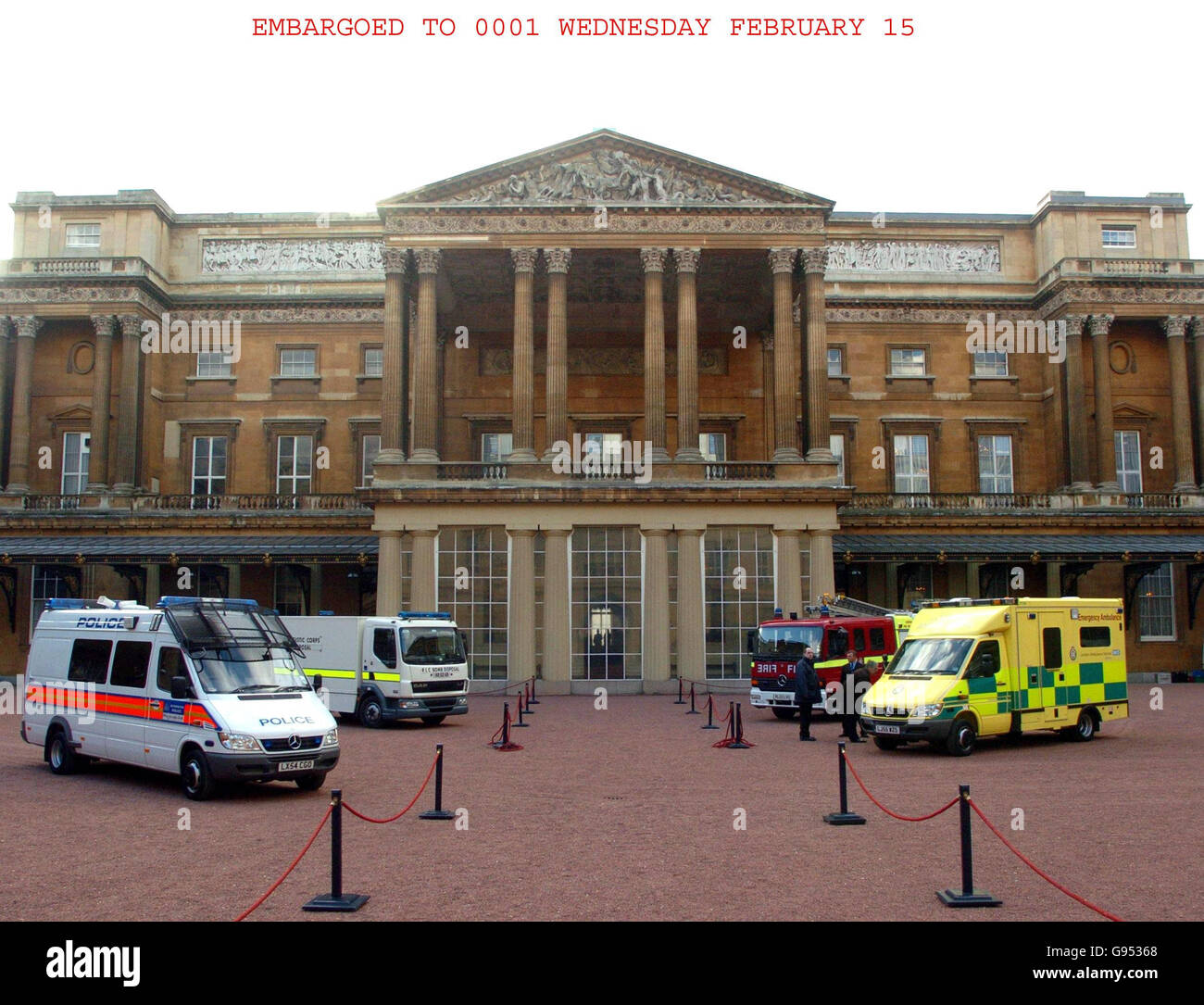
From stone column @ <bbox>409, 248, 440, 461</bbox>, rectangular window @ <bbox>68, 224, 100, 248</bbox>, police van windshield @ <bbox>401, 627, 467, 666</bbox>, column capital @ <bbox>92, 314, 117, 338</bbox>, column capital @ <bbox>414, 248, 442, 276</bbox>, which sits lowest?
police van windshield @ <bbox>401, 627, 467, 666</bbox>

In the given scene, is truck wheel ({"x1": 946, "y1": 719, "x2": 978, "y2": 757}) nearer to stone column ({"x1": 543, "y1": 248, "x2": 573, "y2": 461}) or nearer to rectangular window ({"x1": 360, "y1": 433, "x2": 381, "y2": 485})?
stone column ({"x1": 543, "y1": 248, "x2": 573, "y2": 461})

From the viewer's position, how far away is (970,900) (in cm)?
944

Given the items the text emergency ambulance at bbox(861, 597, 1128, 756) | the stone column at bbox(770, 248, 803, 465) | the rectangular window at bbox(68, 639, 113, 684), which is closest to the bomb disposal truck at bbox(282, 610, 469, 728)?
the rectangular window at bbox(68, 639, 113, 684)

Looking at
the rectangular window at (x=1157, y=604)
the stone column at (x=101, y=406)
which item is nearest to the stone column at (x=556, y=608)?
the stone column at (x=101, y=406)

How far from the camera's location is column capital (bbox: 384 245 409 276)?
39.2 m

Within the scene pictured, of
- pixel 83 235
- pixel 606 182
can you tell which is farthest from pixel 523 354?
pixel 83 235

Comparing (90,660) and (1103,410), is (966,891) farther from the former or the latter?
(1103,410)

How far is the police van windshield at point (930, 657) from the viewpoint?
67.7ft

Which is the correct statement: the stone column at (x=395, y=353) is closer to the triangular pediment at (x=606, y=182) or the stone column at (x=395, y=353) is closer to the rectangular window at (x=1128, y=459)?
the triangular pediment at (x=606, y=182)

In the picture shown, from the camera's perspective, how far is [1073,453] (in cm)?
4569

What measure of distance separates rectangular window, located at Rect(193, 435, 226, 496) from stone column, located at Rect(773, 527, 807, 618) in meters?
26.7

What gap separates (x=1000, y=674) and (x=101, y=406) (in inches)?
1552
